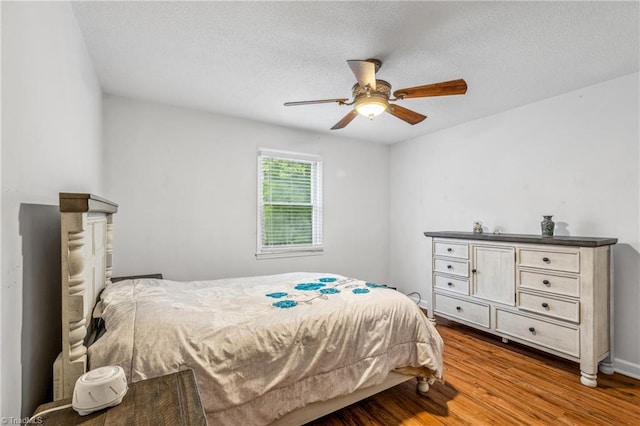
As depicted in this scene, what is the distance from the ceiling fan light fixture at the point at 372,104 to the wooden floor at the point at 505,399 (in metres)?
2.12

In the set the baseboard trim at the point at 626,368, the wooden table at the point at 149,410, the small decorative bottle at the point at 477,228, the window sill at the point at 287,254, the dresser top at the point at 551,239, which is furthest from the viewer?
the window sill at the point at 287,254

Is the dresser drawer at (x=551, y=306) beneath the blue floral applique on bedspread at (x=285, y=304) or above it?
beneath

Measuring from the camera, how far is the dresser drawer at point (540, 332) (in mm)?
2453

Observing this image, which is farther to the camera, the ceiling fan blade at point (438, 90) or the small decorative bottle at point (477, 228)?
the small decorative bottle at point (477, 228)

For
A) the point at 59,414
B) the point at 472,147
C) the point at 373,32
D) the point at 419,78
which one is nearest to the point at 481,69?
the point at 419,78

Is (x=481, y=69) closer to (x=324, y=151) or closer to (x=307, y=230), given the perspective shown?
(x=324, y=151)

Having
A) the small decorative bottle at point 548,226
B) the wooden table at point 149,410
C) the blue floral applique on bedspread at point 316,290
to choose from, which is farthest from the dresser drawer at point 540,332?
the wooden table at point 149,410

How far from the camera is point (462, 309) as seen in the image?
129 inches

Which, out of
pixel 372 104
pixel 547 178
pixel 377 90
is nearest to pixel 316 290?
pixel 372 104

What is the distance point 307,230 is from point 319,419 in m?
2.49

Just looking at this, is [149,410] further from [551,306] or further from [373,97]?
[551,306]

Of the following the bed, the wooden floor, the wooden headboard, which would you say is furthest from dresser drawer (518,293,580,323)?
the wooden headboard

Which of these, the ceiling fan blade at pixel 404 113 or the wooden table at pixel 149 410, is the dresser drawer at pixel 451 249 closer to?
the ceiling fan blade at pixel 404 113

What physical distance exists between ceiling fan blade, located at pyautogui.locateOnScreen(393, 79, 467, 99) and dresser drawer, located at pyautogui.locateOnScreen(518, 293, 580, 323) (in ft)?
6.25
